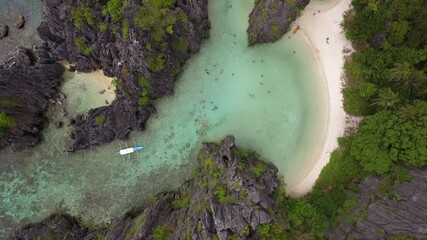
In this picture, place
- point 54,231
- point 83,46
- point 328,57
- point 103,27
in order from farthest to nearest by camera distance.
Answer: point 328,57 < point 54,231 < point 83,46 < point 103,27

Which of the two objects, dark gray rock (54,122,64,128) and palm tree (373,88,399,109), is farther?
dark gray rock (54,122,64,128)

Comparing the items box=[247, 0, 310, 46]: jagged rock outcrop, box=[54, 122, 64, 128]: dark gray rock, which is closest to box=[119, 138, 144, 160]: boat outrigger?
box=[54, 122, 64, 128]: dark gray rock

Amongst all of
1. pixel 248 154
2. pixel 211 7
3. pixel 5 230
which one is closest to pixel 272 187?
pixel 248 154

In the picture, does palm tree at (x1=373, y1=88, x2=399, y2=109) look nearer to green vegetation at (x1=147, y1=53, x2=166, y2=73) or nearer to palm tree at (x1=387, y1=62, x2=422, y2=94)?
palm tree at (x1=387, y1=62, x2=422, y2=94)

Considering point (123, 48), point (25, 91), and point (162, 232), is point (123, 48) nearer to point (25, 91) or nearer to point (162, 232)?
point (25, 91)

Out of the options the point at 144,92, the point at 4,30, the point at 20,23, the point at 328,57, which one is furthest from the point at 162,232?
the point at 4,30

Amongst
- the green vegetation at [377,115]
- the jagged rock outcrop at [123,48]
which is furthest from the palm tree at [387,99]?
the jagged rock outcrop at [123,48]

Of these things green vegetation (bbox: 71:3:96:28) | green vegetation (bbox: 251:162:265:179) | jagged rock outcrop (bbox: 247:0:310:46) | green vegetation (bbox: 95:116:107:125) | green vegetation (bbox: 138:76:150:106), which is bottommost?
green vegetation (bbox: 251:162:265:179)
